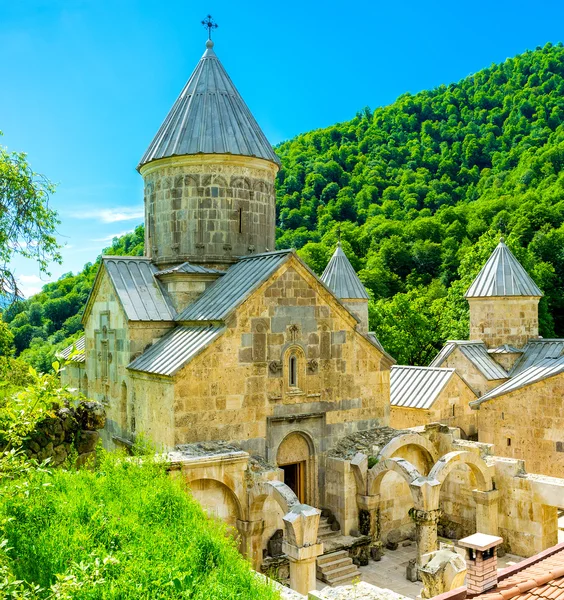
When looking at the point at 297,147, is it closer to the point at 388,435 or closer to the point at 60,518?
the point at 388,435

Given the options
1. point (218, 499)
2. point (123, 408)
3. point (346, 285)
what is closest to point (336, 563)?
point (218, 499)

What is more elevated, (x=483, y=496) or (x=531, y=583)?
(x=531, y=583)

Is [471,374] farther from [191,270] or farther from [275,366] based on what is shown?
[191,270]

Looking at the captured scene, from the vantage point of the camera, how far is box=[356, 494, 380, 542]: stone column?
11.8 meters

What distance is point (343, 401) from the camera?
12.8 meters

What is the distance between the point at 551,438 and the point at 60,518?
14.0 metres

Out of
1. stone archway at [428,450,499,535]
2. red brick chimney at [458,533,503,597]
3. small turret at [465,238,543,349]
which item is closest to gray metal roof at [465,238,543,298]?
small turret at [465,238,543,349]

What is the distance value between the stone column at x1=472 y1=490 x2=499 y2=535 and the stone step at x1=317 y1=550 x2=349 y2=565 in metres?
3.05

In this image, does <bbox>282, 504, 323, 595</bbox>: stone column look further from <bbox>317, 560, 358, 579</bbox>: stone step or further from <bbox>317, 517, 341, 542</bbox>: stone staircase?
<bbox>317, 517, 341, 542</bbox>: stone staircase

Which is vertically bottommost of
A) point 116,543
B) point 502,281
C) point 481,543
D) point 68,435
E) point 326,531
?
point 326,531

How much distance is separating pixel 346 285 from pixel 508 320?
5470mm

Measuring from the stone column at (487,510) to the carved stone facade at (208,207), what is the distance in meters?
7.25

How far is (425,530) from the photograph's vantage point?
35.5 ft

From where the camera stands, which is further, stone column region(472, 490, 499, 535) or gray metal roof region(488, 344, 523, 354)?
gray metal roof region(488, 344, 523, 354)
